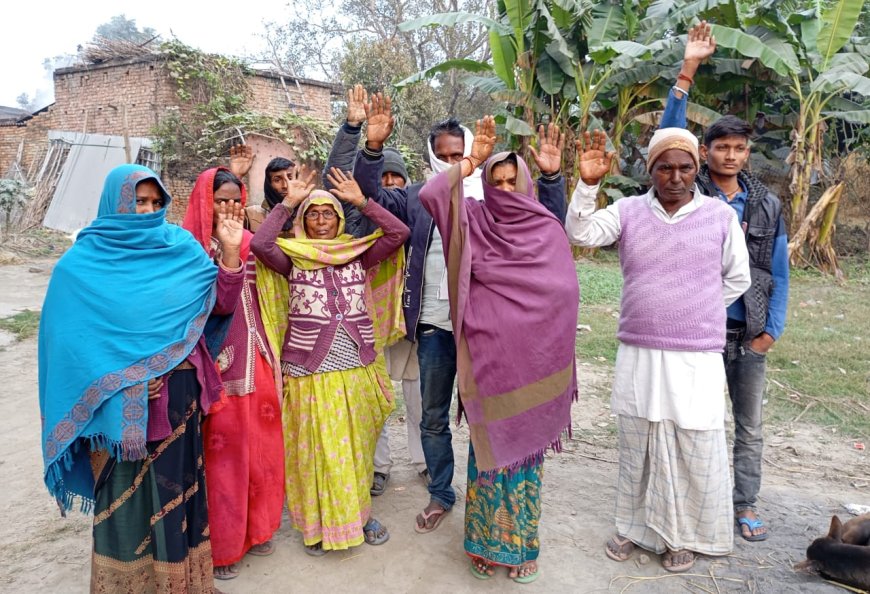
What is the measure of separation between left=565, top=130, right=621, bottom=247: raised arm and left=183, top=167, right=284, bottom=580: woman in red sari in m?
1.52


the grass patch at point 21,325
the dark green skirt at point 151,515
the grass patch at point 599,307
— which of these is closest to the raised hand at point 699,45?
the dark green skirt at point 151,515

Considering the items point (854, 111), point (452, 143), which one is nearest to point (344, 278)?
point (452, 143)

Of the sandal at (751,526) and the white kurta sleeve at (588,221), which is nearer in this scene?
the white kurta sleeve at (588,221)

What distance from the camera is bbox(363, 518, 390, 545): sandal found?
2.96 meters

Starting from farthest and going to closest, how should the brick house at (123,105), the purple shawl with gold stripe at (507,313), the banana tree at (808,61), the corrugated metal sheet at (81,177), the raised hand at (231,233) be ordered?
1. the corrugated metal sheet at (81,177)
2. the brick house at (123,105)
3. the banana tree at (808,61)
4. the purple shawl with gold stripe at (507,313)
5. the raised hand at (231,233)

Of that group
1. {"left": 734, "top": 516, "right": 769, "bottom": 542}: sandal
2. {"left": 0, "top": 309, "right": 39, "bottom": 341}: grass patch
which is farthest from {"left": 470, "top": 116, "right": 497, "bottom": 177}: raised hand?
{"left": 0, "top": 309, "right": 39, "bottom": 341}: grass patch

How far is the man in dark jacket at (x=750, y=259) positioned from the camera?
2867mm

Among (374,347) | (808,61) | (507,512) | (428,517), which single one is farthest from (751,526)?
(808,61)

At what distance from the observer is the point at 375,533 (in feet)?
9.76

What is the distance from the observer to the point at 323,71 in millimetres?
22281

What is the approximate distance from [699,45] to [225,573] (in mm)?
3417

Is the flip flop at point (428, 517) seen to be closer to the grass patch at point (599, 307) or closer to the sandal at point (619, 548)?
the sandal at point (619, 548)

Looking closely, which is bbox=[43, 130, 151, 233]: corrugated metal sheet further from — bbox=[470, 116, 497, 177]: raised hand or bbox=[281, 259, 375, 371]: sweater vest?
bbox=[470, 116, 497, 177]: raised hand

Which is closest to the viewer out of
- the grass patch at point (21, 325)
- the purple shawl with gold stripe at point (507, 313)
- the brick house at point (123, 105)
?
the purple shawl with gold stripe at point (507, 313)
